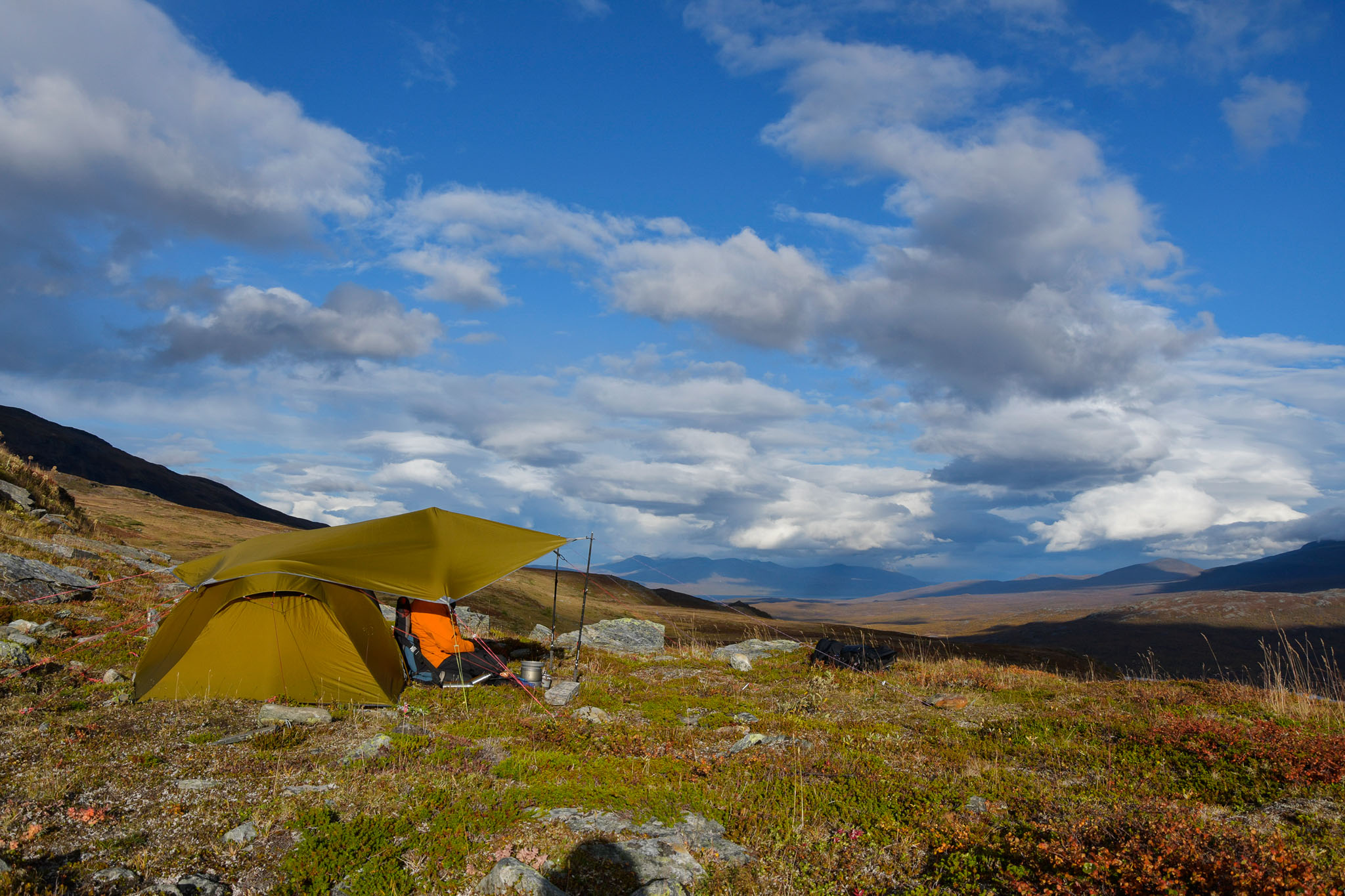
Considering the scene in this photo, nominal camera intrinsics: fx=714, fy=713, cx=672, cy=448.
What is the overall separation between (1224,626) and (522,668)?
160m

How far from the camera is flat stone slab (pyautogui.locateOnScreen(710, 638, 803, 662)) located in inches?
912

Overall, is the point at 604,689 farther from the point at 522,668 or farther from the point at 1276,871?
the point at 1276,871

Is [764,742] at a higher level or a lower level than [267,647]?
lower

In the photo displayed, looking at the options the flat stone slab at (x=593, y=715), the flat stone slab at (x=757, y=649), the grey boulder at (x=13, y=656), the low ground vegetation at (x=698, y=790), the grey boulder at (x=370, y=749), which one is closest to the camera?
the low ground vegetation at (x=698, y=790)

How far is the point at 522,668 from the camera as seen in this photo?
618 inches

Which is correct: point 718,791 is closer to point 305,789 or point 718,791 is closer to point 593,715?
point 593,715

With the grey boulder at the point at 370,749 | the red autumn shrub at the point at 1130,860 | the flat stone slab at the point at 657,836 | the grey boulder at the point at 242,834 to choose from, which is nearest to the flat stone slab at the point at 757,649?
the grey boulder at the point at 370,749

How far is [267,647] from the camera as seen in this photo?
13.6m

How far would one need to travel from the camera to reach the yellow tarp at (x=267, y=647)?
13.2 meters

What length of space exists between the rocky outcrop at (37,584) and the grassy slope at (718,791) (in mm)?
3914

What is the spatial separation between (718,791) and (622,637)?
20.3m

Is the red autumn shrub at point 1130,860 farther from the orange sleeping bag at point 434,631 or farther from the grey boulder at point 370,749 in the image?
the orange sleeping bag at point 434,631

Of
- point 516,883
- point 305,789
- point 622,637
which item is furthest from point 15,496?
point 516,883

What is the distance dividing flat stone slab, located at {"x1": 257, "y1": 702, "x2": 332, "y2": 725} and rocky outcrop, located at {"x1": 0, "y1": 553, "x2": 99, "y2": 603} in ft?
30.3
